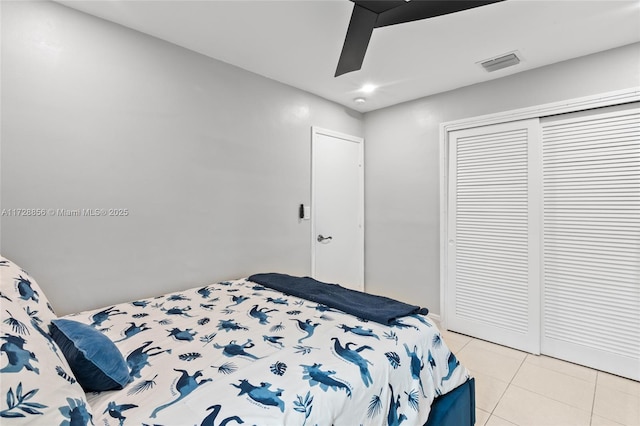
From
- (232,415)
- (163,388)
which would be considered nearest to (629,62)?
(232,415)

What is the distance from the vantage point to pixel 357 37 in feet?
5.75

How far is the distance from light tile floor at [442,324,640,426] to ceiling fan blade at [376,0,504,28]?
2317mm

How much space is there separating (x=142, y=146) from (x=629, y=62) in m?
3.64

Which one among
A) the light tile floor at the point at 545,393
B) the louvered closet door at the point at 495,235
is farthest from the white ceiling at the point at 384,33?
the light tile floor at the point at 545,393

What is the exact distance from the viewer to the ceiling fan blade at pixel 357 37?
1.62 meters

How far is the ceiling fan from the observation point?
1514 millimetres

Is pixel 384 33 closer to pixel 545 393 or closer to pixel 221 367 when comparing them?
pixel 221 367

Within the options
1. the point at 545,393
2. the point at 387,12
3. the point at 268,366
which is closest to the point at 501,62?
the point at 387,12

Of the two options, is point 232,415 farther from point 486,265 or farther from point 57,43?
point 486,265

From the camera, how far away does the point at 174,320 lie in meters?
1.79

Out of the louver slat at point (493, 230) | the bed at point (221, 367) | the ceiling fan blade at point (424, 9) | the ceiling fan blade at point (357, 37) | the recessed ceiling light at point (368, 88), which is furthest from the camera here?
the recessed ceiling light at point (368, 88)

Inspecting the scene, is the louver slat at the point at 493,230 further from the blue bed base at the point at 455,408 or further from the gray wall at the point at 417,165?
the blue bed base at the point at 455,408

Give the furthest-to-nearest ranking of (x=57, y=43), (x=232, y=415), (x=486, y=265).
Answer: (x=486, y=265) → (x=57, y=43) → (x=232, y=415)

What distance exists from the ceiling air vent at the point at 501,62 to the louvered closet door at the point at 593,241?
62 centimetres
